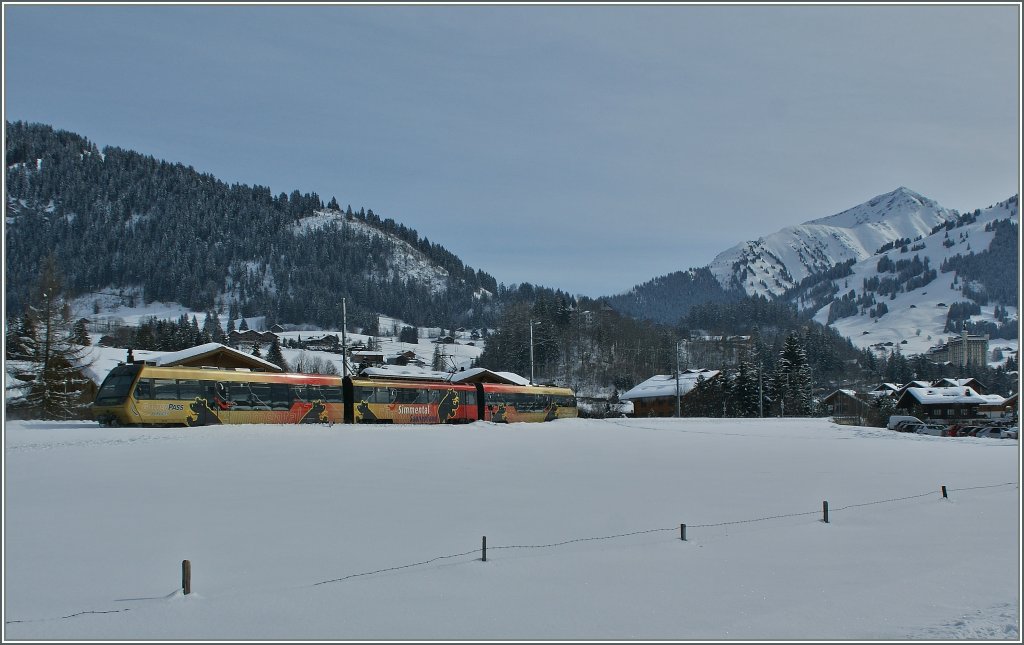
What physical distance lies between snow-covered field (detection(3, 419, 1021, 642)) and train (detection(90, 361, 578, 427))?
5050 millimetres

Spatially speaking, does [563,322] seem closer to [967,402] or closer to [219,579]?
[967,402]

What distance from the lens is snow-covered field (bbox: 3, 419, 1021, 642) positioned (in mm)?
8539

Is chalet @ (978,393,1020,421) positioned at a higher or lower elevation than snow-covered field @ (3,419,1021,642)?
lower

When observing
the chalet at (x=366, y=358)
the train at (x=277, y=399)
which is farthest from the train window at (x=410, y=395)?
the chalet at (x=366, y=358)

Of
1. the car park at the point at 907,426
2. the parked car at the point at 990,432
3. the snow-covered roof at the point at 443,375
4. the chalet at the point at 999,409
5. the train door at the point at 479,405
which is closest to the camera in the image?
the snow-covered roof at the point at 443,375

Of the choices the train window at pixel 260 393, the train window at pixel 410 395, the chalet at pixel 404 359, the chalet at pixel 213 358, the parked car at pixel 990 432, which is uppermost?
the chalet at pixel 404 359

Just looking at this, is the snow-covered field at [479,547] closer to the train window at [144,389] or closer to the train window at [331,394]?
the train window at [144,389]

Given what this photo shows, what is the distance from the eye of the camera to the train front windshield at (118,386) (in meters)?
28.0

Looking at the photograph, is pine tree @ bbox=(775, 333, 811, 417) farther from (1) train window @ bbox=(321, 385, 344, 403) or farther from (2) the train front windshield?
→ (2) the train front windshield

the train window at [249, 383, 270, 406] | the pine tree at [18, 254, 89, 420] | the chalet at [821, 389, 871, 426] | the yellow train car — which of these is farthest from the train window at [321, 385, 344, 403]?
the chalet at [821, 389, 871, 426]

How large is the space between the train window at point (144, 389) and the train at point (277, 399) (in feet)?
0.11

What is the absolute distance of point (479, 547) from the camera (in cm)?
1174

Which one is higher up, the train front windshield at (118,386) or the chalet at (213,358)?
the chalet at (213,358)

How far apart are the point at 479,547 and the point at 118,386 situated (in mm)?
21831
